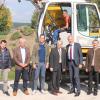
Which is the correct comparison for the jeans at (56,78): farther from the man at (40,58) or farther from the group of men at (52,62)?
the man at (40,58)

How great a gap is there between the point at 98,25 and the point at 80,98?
3040 mm

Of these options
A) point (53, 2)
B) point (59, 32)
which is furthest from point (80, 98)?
point (53, 2)

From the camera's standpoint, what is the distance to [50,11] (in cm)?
1491

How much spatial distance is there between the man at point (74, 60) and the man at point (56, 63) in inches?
7.0

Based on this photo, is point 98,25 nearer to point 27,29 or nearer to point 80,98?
point 80,98

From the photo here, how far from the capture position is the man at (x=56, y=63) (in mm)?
13016

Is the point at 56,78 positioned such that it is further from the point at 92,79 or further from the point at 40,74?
the point at 92,79

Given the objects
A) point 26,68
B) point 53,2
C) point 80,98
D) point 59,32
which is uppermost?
point 53,2

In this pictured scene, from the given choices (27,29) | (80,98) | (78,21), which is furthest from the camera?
(27,29)

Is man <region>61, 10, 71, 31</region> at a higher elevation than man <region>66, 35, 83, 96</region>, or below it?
higher

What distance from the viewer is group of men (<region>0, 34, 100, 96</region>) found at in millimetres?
12781

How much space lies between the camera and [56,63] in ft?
42.7

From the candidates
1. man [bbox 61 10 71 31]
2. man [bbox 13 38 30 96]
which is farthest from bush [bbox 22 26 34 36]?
man [bbox 13 38 30 96]

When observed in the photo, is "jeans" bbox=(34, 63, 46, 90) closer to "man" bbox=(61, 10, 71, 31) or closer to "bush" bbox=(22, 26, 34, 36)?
"man" bbox=(61, 10, 71, 31)
